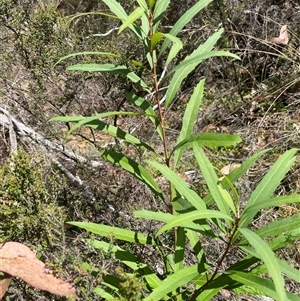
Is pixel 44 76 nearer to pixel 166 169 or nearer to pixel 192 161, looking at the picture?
pixel 192 161

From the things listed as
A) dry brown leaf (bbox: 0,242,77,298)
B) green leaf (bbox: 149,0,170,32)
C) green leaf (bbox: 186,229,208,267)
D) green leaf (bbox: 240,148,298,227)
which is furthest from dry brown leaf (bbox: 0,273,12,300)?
green leaf (bbox: 149,0,170,32)

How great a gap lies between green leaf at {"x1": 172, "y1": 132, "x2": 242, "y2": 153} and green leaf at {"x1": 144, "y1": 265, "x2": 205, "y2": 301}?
1.69ft

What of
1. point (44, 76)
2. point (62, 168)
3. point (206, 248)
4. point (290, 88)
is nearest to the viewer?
point (206, 248)

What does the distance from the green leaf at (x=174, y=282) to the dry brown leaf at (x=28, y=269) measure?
1.07 ft

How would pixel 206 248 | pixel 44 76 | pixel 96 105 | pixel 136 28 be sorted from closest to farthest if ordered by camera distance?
pixel 136 28 → pixel 206 248 → pixel 44 76 → pixel 96 105

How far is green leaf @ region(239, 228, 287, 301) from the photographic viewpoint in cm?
151

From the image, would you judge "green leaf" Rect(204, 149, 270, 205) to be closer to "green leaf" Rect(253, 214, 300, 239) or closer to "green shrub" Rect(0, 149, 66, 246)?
"green leaf" Rect(253, 214, 300, 239)

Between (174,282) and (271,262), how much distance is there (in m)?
0.50

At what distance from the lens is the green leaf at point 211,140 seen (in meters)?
1.85

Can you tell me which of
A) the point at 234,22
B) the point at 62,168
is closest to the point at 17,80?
the point at 62,168

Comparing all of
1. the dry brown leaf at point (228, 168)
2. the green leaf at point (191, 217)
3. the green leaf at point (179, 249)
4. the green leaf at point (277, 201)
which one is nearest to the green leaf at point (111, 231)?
the green leaf at point (179, 249)

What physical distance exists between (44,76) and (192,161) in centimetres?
136

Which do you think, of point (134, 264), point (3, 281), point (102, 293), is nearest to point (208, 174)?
point (134, 264)

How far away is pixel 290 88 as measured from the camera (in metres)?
4.53
